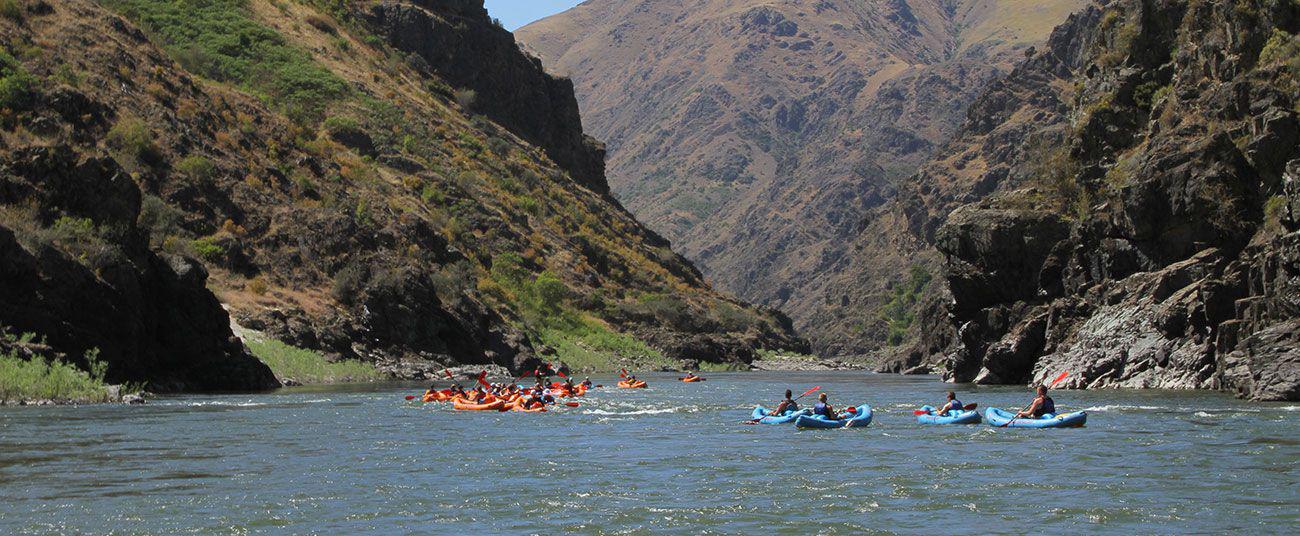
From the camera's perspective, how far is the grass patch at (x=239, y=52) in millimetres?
129750

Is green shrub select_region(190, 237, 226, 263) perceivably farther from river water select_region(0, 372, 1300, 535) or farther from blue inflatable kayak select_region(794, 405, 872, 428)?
blue inflatable kayak select_region(794, 405, 872, 428)

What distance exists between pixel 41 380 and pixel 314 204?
177ft

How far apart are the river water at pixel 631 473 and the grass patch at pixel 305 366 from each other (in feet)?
74.0

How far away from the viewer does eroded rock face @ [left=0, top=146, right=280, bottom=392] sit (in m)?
54.7

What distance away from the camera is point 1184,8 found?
82.1 meters

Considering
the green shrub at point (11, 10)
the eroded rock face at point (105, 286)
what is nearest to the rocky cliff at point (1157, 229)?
the eroded rock face at point (105, 286)

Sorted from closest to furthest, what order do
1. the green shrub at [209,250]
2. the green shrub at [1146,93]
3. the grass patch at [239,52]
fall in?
the green shrub at [1146,93], the green shrub at [209,250], the grass patch at [239,52]

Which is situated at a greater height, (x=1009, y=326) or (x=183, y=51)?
(x=183, y=51)

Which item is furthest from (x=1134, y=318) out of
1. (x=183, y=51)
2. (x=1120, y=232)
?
(x=183, y=51)

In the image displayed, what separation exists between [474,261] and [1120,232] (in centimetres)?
6145

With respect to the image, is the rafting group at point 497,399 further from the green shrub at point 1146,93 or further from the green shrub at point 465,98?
the green shrub at point 465,98

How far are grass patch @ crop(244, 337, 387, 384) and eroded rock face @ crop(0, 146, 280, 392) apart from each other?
4.25 metres

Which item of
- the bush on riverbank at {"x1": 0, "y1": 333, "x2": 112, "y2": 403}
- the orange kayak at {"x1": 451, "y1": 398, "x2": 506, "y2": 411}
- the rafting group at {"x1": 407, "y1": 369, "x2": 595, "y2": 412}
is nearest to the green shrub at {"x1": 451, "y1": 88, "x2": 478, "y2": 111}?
the rafting group at {"x1": 407, "y1": 369, "x2": 595, "y2": 412}

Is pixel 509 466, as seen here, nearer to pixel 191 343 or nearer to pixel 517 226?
pixel 191 343
